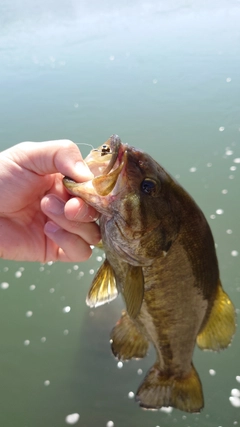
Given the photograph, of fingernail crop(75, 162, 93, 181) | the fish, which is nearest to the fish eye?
the fish

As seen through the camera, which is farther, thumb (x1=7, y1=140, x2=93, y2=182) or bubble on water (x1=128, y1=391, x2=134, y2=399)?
bubble on water (x1=128, y1=391, x2=134, y2=399)

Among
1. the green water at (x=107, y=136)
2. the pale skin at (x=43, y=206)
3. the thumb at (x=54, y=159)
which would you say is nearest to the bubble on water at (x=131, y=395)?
the green water at (x=107, y=136)

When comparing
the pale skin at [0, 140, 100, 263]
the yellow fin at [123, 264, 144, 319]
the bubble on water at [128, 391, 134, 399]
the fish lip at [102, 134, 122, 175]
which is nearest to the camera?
the fish lip at [102, 134, 122, 175]

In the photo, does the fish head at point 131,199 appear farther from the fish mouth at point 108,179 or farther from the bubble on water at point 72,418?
the bubble on water at point 72,418

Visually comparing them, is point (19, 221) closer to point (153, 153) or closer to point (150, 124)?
point (153, 153)

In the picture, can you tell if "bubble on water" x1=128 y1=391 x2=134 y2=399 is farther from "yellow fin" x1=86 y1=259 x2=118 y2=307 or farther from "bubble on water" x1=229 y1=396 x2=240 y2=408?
"yellow fin" x1=86 y1=259 x2=118 y2=307

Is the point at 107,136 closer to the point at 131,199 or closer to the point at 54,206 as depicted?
the point at 54,206

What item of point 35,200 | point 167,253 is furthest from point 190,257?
point 35,200
